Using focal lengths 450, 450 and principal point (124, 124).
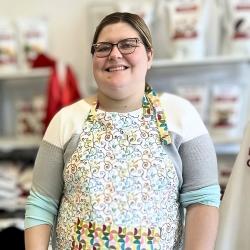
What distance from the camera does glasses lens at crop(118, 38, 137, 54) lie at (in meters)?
1.04

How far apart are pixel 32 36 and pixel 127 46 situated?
49.5 inches

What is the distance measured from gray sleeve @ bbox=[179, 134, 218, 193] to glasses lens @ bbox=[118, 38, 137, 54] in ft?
0.84

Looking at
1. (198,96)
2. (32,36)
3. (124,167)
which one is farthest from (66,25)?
(124,167)

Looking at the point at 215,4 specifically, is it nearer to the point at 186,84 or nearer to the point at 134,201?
the point at 186,84

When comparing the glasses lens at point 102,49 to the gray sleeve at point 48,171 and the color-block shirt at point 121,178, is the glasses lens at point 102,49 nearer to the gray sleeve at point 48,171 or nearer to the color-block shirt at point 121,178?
the color-block shirt at point 121,178

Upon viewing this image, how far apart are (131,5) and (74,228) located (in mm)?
1295

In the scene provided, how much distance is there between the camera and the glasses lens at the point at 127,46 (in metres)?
1.04

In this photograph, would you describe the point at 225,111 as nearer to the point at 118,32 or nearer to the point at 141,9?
the point at 141,9

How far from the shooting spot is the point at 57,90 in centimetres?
204

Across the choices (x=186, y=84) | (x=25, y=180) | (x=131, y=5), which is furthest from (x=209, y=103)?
(x=25, y=180)

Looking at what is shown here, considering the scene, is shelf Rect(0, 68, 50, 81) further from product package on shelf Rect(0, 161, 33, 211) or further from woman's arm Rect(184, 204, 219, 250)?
woman's arm Rect(184, 204, 219, 250)

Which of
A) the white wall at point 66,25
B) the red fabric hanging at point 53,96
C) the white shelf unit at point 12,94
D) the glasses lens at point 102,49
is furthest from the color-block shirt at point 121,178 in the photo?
the white shelf unit at point 12,94

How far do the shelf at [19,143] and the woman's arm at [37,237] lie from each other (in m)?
1.08

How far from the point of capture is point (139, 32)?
105 centimetres
